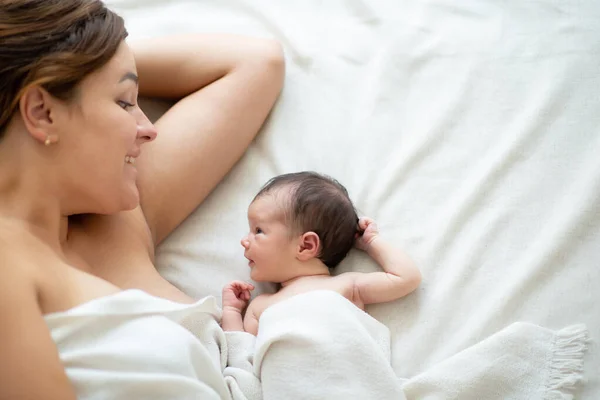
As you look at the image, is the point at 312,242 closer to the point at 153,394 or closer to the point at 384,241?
the point at 384,241

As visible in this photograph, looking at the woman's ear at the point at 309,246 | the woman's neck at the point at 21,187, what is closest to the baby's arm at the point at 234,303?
the woman's ear at the point at 309,246

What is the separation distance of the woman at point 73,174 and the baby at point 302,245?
14 cm

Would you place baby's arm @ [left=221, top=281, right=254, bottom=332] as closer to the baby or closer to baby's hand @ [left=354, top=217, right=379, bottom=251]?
the baby

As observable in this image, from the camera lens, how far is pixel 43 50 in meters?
1.04

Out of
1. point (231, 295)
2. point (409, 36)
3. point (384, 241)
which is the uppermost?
point (409, 36)

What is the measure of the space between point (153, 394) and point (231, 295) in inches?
13.5

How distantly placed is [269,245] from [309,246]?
0.25ft

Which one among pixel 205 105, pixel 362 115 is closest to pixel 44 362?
pixel 205 105

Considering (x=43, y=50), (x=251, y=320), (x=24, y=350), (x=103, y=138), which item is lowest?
(x=251, y=320)

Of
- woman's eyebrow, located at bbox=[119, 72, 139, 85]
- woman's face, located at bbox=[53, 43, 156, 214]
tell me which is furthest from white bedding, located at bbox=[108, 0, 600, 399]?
woman's eyebrow, located at bbox=[119, 72, 139, 85]

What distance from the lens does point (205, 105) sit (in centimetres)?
141

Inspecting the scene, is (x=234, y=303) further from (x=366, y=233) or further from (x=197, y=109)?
(x=197, y=109)

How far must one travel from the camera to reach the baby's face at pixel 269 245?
131 cm

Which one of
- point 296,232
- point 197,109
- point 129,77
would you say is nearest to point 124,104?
point 129,77
